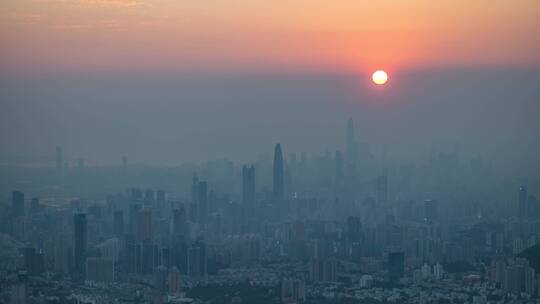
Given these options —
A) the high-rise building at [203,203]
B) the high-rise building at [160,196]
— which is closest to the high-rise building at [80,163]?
the high-rise building at [160,196]

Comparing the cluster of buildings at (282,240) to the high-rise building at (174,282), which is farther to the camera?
the high-rise building at (174,282)

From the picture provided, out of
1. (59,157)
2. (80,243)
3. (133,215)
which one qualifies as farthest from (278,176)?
(80,243)

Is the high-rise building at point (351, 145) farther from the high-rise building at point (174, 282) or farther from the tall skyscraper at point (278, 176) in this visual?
the high-rise building at point (174, 282)

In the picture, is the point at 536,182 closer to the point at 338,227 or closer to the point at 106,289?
the point at 338,227

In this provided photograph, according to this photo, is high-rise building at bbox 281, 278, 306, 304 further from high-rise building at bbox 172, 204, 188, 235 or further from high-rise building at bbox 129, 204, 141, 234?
high-rise building at bbox 129, 204, 141, 234

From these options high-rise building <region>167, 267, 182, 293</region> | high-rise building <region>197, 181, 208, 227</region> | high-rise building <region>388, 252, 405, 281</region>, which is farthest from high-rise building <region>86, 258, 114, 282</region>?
high-rise building <region>388, 252, 405, 281</region>

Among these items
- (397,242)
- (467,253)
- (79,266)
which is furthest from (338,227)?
(79,266)
